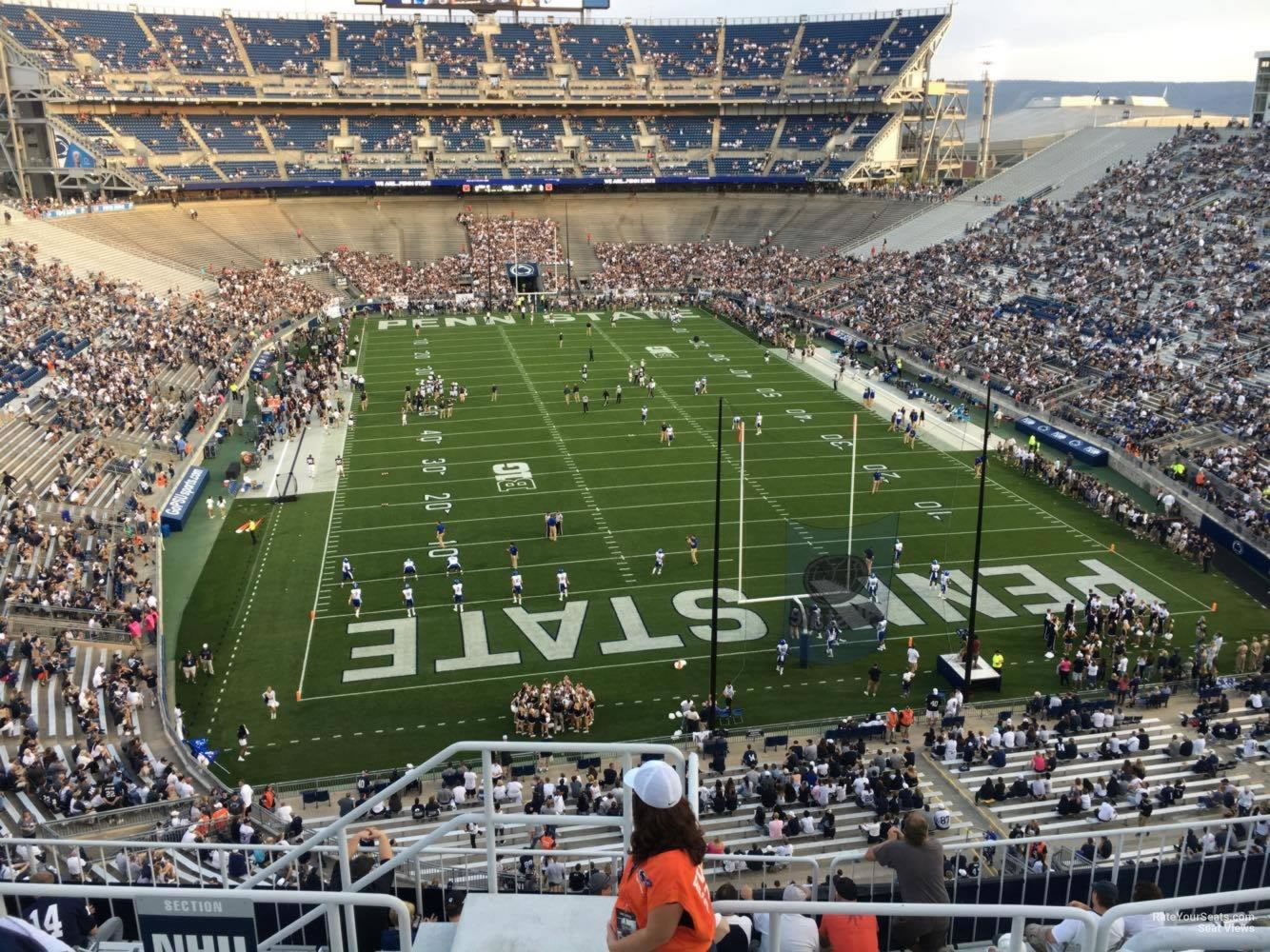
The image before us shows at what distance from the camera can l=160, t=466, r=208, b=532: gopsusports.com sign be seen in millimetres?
27750

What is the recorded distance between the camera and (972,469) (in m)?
32.2

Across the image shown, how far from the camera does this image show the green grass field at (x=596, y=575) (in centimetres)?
1959

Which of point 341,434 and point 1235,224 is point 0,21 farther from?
point 1235,224

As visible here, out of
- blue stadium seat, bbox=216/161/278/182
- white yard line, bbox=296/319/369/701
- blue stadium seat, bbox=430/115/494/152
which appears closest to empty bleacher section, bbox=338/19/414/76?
blue stadium seat, bbox=430/115/494/152

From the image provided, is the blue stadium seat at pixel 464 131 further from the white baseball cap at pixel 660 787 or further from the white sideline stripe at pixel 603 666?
the white baseball cap at pixel 660 787

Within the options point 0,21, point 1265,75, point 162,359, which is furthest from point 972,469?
point 0,21

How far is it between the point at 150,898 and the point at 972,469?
30.6 metres

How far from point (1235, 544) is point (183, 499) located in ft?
Answer: 89.6

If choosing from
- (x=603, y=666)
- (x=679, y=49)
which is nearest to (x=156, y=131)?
(x=679, y=49)

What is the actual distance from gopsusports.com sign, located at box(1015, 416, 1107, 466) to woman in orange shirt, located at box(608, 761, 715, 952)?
105 feet

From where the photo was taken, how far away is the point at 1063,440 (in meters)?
33.8

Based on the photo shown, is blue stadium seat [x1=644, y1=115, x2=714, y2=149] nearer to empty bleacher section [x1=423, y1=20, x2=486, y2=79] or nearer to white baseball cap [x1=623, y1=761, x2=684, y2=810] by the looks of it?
empty bleacher section [x1=423, y1=20, x2=486, y2=79]

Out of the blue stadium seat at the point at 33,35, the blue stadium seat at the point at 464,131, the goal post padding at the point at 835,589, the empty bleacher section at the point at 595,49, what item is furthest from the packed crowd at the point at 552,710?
the empty bleacher section at the point at 595,49

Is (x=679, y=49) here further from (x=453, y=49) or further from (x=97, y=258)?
(x=97, y=258)
